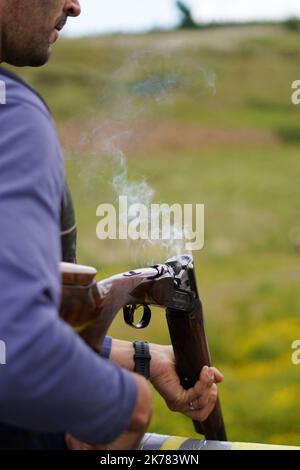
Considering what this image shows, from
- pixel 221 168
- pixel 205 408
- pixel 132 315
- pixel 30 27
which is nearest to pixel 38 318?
pixel 30 27

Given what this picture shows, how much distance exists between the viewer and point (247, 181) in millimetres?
20016

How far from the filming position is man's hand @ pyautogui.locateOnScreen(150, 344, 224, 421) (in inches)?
110

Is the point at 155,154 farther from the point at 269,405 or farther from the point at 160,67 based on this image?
the point at 160,67

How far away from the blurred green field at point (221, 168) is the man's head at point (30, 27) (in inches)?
38.5

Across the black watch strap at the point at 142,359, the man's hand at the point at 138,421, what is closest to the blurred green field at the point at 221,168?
the black watch strap at the point at 142,359

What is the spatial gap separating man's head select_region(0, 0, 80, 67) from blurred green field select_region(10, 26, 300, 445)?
3.21ft

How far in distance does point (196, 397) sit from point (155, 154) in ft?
65.6

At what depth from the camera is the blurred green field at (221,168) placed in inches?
135

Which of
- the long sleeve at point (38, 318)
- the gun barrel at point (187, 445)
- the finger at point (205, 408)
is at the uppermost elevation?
the long sleeve at point (38, 318)

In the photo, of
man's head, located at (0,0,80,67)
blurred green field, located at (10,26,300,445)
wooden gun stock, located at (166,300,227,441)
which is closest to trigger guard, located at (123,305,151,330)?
wooden gun stock, located at (166,300,227,441)

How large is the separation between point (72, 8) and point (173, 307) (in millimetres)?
1024

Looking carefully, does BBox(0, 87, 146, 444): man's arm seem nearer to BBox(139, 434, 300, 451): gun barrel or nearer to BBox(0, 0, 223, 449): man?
BBox(0, 0, 223, 449): man

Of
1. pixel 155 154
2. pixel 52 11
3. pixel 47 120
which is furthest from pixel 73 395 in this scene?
pixel 155 154

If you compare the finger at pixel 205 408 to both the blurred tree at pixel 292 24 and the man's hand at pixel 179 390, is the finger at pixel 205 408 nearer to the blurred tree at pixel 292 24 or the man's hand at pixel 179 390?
the man's hand at pixel 179 390
